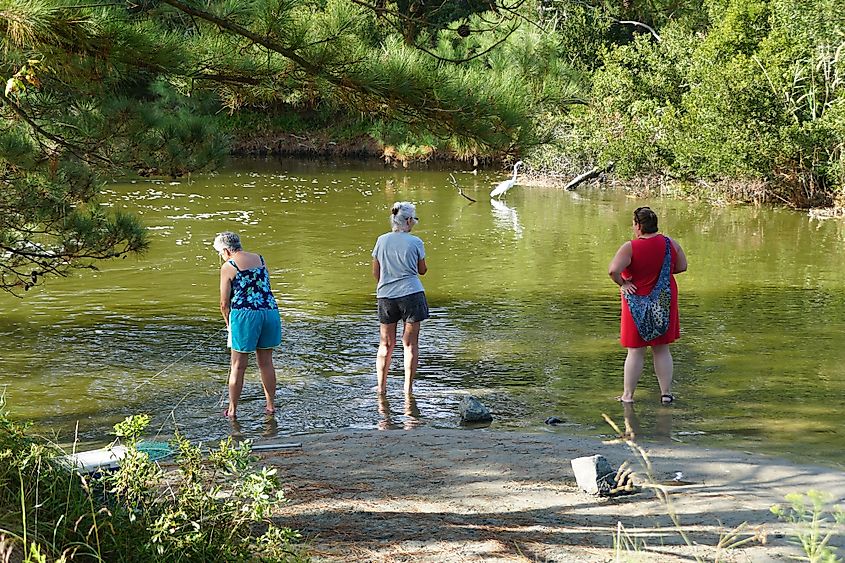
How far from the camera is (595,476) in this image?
17.9 ft

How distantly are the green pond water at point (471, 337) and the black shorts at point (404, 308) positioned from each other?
0.71 m

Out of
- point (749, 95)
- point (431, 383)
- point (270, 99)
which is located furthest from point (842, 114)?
point (270, 99)

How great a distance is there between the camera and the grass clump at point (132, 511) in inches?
150

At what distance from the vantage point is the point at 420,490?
222 inches

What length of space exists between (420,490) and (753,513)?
1.72 m

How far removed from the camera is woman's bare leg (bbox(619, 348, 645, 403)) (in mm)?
7816

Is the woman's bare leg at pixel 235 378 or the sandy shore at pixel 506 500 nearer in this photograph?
the sandy shore at pixel 506 500

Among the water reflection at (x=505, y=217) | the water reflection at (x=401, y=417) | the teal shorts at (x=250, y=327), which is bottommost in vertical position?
the water reflection at (x=401, y=417)

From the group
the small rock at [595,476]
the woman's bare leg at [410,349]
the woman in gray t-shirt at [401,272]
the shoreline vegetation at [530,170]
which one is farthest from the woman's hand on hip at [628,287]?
the small rock at [595,476]

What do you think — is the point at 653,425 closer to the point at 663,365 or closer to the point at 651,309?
the point at 663,365

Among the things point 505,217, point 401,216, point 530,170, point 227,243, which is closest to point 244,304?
point 227,243

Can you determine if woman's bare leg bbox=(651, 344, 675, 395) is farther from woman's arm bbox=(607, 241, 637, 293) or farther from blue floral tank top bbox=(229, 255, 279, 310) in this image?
blue floral tank top bbox=(229, 255, 279, 310)

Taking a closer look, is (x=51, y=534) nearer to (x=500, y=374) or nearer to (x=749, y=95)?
(x=500, y=374)

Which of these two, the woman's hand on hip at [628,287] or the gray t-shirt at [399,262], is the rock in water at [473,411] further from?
the woman's hand on hip at [628,287]
